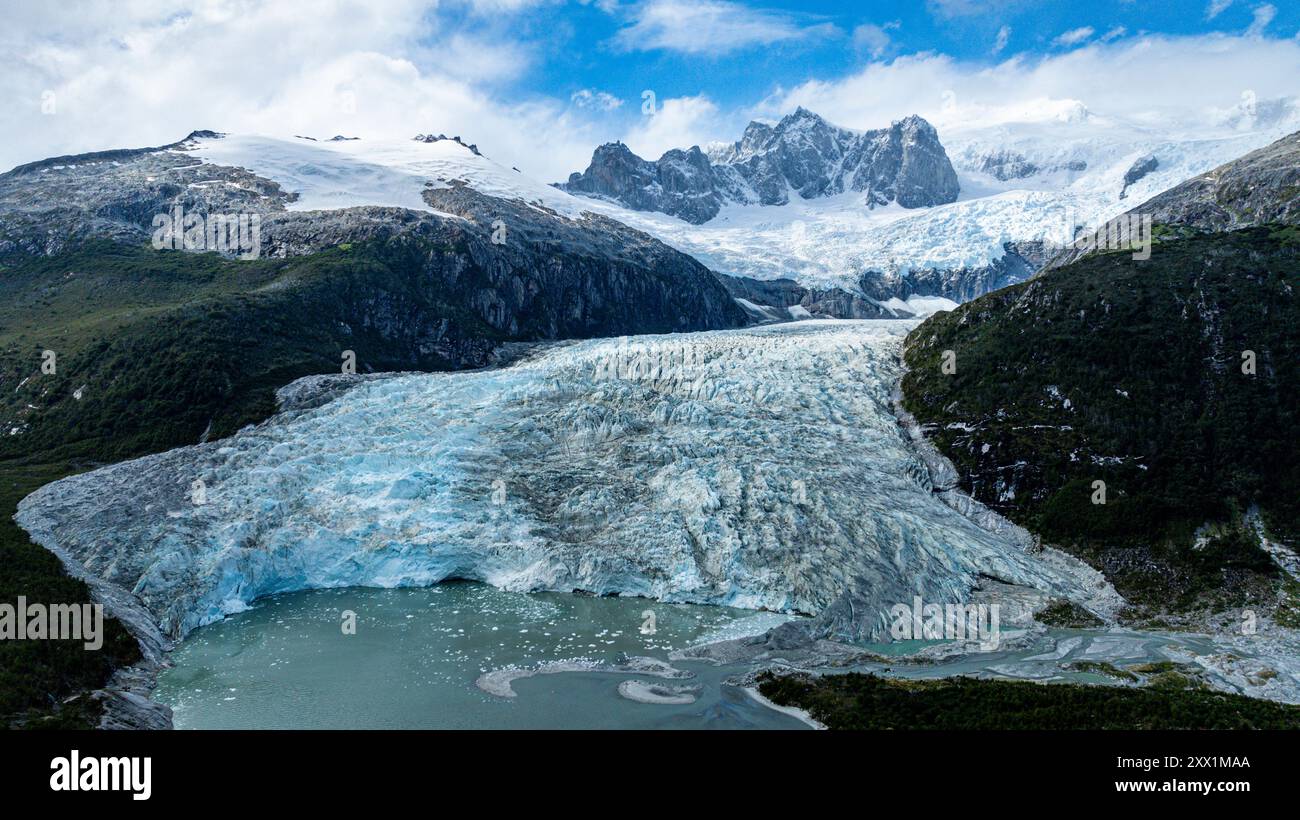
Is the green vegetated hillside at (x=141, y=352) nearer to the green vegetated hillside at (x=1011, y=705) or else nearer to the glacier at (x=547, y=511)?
the glacier at (x=547, y=511)

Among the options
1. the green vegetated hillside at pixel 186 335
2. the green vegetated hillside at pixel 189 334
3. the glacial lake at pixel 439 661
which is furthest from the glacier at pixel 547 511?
the green vegetated hillside at pixel 186 335

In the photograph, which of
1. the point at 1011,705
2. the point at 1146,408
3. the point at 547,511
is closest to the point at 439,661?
the point at 547,511

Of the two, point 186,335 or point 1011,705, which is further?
point 186,335

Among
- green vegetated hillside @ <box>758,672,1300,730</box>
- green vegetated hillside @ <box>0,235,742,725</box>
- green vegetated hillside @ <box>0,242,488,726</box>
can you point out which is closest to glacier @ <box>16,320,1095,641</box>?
green vegetated hillside @ <box>0,242,488,726</box>

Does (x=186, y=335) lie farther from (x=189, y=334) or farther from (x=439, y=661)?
(x=439, y=661)

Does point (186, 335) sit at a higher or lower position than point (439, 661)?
higher
